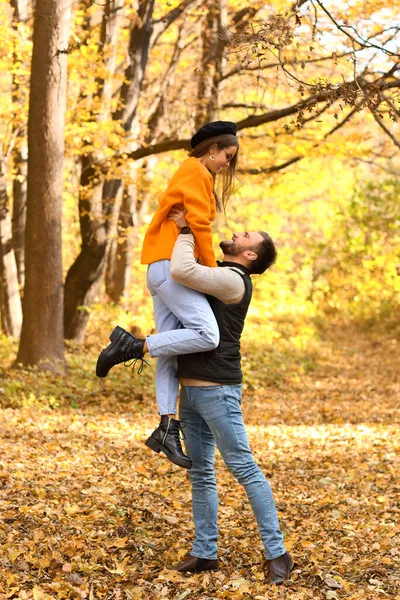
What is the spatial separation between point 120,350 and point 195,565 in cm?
130

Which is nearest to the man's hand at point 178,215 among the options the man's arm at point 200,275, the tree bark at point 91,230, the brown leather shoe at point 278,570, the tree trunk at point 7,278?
the man's arm at point 200,275

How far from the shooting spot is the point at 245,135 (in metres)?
12.9

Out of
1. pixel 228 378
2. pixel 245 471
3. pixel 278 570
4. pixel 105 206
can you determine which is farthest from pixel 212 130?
pixel 105 206

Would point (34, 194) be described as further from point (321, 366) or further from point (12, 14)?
point (321, 366)

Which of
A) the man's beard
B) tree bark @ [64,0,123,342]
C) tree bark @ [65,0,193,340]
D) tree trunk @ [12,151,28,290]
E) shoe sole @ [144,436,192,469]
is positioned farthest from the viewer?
tree trunk @ [12,151,28,290]

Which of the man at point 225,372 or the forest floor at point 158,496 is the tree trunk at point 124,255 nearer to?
the forest floor at point 158,496

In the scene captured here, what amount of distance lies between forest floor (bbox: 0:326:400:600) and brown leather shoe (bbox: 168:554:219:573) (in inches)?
2.5

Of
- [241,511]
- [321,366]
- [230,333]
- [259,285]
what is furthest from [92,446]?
[259,285]

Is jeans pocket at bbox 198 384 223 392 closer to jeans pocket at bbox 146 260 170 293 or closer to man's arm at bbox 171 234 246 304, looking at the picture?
man's arm at bbox 171 234 246 304

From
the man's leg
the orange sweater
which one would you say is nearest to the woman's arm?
the orange sweater

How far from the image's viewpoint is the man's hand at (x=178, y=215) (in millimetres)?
4016

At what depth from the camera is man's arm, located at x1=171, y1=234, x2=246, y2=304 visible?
381 cm

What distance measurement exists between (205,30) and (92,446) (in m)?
8.54

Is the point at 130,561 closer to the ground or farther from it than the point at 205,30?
closer to the ground
